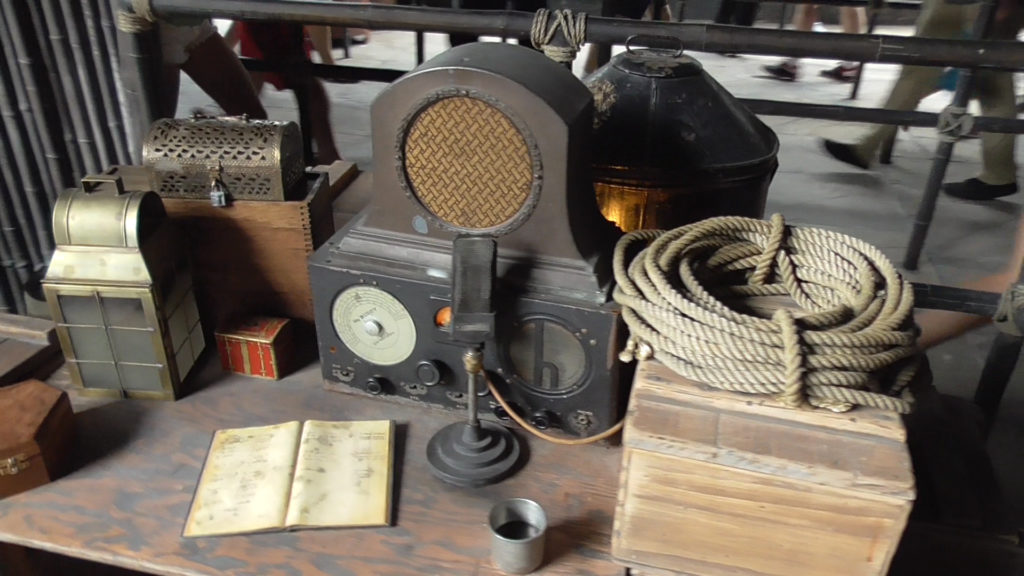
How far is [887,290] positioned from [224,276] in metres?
1.00

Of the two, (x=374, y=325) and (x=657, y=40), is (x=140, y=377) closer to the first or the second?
(x=374, y=325)

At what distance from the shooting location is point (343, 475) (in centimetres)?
109

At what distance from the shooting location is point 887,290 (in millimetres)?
964

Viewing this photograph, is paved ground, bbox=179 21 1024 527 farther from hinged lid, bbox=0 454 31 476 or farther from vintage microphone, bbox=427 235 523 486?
hinged lid, bbox=0 454 31 476

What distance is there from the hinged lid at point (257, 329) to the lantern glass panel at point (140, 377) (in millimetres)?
115

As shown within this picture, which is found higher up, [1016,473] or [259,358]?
[259,358]

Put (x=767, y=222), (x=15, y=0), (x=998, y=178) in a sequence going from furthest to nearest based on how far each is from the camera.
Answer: (x=998, y=178)
(x=15, y=0)
(x=767, y=222)

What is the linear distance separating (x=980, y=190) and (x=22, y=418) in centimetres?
369

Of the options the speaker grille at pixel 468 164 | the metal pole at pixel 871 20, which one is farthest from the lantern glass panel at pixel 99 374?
the metal pole at pixel 871 20

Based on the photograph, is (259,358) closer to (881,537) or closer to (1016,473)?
(881,537)


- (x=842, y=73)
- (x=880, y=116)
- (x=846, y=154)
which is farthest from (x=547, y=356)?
(x=842, y=73)

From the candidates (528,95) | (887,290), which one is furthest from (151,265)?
(887,290)

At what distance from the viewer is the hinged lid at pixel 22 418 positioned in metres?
1.03

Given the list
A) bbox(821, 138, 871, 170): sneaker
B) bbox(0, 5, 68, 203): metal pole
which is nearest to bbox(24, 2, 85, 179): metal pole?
bbox(0, 5, 68, 203): metal pole
